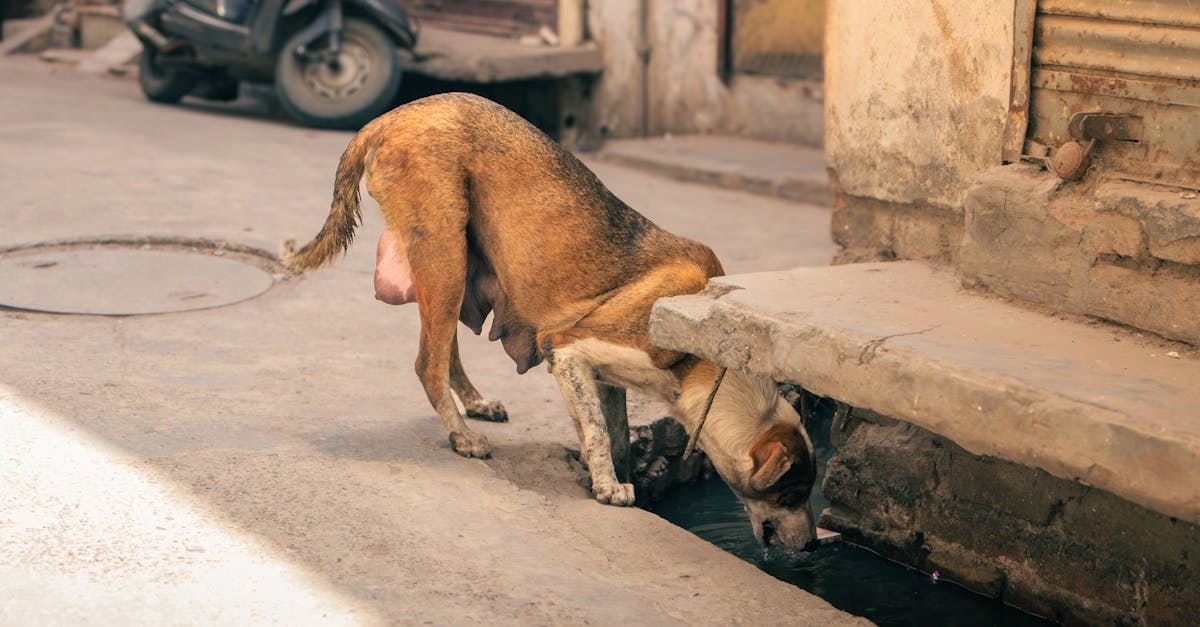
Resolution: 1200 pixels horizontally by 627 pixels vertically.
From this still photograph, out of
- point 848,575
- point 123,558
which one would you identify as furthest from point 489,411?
point 123,558

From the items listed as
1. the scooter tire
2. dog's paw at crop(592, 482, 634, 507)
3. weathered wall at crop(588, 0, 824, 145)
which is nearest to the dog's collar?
dog's paw at crop(592, 482, 634, 507)

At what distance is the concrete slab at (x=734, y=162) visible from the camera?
362 inches

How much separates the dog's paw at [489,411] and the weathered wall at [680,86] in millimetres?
6060

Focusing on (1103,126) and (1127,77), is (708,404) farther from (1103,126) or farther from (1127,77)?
(1127,77)

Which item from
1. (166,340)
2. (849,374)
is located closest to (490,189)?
(849,374)

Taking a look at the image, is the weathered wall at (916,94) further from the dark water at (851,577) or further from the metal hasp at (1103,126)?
the dark water at (851,577)

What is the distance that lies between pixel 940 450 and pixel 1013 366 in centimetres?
123

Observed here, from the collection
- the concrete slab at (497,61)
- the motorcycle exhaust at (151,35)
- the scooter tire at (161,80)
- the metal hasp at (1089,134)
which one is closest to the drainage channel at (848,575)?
the metal hasp at (1089,134)

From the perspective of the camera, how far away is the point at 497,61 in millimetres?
10609

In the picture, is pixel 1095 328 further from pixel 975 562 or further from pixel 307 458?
pixel 307 458

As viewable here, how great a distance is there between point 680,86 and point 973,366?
7.92 metres

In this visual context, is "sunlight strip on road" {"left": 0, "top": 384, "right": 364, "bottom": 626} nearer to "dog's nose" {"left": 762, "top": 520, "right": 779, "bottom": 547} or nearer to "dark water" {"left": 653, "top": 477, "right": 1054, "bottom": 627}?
"dog's nose" {"left": 762, "top": 520, "right": 779, "bottom": 547}

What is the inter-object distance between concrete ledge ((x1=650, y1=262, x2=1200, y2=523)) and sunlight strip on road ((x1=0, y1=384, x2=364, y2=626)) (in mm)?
1441

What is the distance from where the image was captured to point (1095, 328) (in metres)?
3.91
